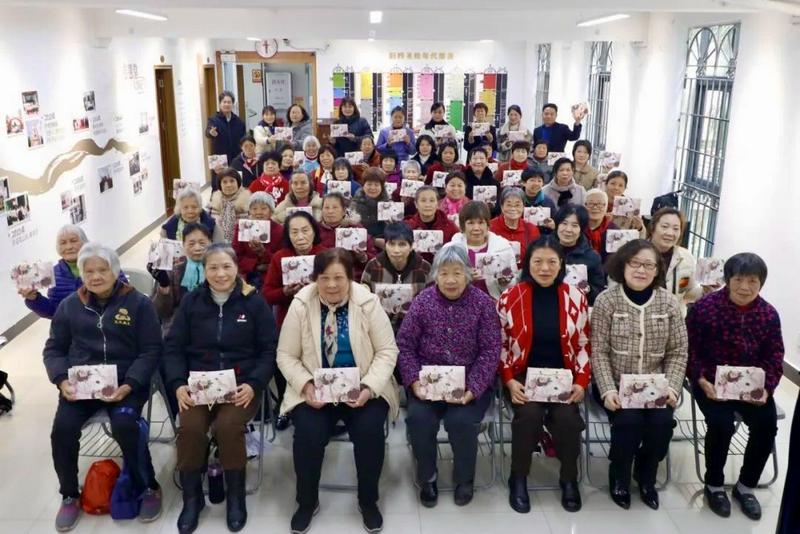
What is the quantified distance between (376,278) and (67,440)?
1.78 metres

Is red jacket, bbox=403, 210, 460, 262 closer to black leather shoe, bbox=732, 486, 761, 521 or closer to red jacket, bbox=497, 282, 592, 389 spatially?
red jacket, bbox=497, 282, 592, 389

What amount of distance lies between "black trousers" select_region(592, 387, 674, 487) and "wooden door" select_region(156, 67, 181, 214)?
26.5 feet

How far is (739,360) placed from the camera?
3.43 m

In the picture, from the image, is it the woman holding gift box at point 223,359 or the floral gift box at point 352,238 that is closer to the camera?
the woman holding gift box at point 223,359

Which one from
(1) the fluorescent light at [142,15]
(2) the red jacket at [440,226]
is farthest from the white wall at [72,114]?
(2) the red jacket at [440,226]

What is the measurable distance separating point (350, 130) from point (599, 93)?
159 inches

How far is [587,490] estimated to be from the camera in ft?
11.9

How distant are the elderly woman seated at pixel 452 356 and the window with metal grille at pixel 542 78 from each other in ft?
32.6

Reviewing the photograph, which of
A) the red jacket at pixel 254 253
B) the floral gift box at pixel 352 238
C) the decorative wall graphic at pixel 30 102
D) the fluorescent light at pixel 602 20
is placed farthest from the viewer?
the fluorescent light at pixel 602 20

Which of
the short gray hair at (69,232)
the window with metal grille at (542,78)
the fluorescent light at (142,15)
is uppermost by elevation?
the fluorescent light at (142,15)

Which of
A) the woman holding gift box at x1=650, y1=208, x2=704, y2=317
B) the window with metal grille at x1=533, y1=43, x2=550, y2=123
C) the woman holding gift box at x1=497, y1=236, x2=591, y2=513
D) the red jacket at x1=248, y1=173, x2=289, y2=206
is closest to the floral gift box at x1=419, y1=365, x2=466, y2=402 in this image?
the woman holding gift box at x1=497, y1=236, x2=591, y2=513

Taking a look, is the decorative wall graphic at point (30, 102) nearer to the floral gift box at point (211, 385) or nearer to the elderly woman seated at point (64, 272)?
the elderly woman seated at point (64, 272)

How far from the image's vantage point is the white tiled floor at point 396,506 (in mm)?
3346

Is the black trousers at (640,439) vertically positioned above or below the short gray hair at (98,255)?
below
